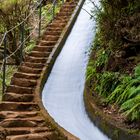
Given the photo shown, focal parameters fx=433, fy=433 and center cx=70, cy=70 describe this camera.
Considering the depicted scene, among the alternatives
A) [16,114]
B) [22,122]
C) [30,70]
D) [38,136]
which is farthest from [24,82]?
[38,136]

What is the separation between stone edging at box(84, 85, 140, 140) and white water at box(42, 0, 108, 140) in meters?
0.10

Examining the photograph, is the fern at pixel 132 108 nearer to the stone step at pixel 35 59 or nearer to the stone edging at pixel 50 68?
the stone edging at pixel 50 68

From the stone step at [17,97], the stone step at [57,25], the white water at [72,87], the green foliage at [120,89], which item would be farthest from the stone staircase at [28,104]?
the green foliage at [120,89]

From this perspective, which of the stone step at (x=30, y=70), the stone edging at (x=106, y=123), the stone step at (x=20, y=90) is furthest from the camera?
the stone step at (x=30, y=70)

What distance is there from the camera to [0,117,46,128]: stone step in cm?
779

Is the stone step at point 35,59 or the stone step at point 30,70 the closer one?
the stone step at point 30,70

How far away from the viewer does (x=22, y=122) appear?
25.8ft

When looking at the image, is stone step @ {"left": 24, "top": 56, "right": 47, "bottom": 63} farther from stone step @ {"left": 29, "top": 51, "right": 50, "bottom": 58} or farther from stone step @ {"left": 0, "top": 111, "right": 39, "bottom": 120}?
stone step @ {"left": 0, "top": 111, "right": 39, "bottom": 120}

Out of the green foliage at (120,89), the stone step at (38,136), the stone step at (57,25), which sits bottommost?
the stone step at (38,136)

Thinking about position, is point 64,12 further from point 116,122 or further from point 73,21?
point 116,122

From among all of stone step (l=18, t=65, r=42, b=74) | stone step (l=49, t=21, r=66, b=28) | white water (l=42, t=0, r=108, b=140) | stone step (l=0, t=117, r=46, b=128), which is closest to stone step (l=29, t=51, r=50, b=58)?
white water (l=42, t=0, r=108, b=140)

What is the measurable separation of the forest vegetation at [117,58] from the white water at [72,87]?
0.39 m

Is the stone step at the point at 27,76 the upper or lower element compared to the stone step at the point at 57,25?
lower

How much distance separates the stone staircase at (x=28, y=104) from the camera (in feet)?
24.6
